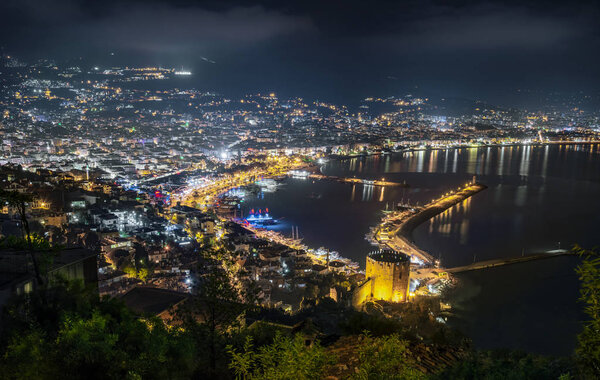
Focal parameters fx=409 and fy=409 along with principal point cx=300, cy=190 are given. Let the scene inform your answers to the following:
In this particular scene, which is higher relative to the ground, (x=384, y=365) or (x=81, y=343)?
(x=384, y=365)

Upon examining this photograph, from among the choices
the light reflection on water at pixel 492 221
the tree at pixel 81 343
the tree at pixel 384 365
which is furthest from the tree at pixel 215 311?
the light reflection on water at pixel 492 221

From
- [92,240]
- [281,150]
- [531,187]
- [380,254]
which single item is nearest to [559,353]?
[380,254]

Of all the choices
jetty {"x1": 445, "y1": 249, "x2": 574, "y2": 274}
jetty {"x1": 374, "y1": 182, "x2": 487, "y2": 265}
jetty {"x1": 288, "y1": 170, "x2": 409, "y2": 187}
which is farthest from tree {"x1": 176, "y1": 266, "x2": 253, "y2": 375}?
jetty {"x1": 288, "y1": 170, "x2": 409, "y2": 187}

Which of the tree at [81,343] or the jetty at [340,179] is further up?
the tree at [81,343]

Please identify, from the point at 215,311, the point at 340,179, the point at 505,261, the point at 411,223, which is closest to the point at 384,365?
the point at 215,311

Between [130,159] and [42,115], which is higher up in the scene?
[42,115]

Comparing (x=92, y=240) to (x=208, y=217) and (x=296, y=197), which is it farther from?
(x=296, y=197)

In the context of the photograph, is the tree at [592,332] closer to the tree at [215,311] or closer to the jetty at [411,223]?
the tree at [215,311]

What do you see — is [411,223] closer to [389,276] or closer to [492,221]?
[492,221]
